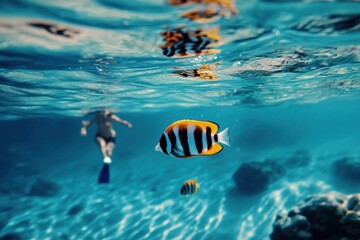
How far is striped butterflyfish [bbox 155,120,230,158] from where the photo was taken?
10.8 feet

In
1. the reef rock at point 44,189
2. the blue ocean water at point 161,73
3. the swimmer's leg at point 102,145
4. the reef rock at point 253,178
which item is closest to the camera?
the blue ocean water at point 161,73

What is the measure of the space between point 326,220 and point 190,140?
7193 mm

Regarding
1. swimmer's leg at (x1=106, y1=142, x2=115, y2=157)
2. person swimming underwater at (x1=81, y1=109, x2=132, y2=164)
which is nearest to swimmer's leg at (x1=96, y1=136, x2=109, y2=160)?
person swimming underwater at (x1=81, y1=109, x2=132, y2=164)

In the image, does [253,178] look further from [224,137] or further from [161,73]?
[224,137]

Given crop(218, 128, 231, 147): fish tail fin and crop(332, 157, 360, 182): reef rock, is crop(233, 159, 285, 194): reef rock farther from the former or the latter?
crop(218, 128, 231, 147): fish tail fin

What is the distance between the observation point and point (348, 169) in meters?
20.5

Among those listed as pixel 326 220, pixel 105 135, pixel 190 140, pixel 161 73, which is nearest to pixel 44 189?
pixel 105 135

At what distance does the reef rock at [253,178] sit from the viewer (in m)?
18.3

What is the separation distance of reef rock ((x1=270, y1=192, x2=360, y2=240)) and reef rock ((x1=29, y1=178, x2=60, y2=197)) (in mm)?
22383

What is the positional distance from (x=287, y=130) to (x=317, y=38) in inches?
1586

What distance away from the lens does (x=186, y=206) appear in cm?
1678

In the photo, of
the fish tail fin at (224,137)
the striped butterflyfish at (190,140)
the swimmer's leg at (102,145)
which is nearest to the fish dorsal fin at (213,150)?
the striped butterflyfish at (190,140)

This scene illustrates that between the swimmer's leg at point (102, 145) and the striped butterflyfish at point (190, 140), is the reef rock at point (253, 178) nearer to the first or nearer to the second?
the swimmer's leg at point (102, 145)

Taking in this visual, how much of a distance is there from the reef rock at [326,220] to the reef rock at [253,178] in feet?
30.8
